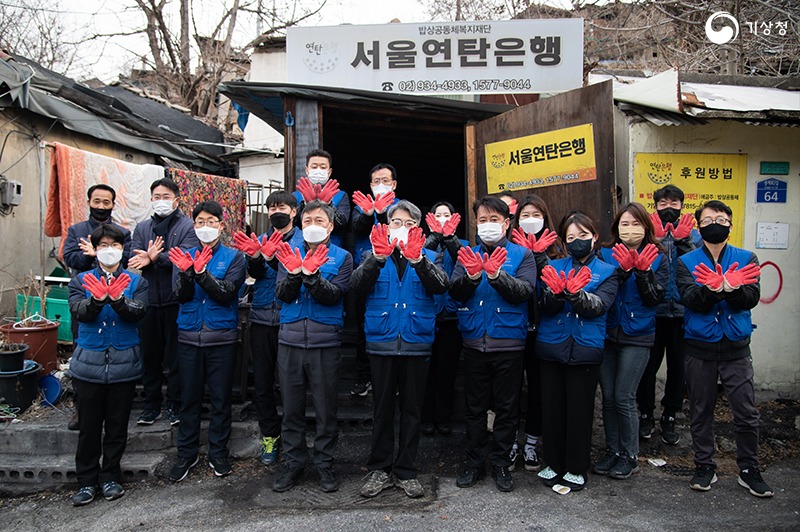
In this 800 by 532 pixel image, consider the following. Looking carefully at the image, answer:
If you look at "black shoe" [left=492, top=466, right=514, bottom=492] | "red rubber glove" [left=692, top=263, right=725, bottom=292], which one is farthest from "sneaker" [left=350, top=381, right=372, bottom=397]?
"red rubber glove" [left=692, top=263, right=725, bottom=292]

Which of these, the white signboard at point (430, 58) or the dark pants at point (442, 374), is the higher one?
the white signboard at point (430, 58)

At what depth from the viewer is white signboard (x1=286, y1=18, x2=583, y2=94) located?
649 centimetres

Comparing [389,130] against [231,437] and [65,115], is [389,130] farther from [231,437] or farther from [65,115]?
[231,437]

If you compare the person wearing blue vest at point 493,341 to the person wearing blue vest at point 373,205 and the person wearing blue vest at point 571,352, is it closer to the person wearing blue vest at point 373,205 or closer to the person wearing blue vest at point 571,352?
the person wearing blue vest at point 571,352

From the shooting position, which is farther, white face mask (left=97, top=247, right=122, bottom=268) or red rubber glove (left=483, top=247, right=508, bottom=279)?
white face mask (left=97, top=247, right=122, bottom=268)

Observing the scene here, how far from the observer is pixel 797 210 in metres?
5.90

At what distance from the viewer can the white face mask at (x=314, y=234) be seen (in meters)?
3.85

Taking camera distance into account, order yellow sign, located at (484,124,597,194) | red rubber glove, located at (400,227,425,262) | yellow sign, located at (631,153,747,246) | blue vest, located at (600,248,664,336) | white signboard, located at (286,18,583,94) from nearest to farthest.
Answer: red rubber glove, located at (400,227,425,262) → blue vest, located at (600,248,664,336) → yellow sign, located at (484,124,597,194) → yellow sign, located at (631,153,747,246) → white signboard, located at (286,18,583,94)

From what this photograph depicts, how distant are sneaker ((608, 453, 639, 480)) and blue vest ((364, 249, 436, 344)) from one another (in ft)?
5.74

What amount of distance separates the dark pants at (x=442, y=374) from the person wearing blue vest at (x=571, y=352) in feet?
2.92

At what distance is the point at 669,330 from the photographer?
15.5 feet

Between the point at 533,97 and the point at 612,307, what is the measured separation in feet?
15.6

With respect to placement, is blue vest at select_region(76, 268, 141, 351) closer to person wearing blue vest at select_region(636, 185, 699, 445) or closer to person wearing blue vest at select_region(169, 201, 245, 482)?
person wearing blue vest at select_region(169, 201, 245, 482)

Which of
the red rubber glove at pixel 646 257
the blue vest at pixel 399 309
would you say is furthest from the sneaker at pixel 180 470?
the red rubber glove at pixel 646 257
